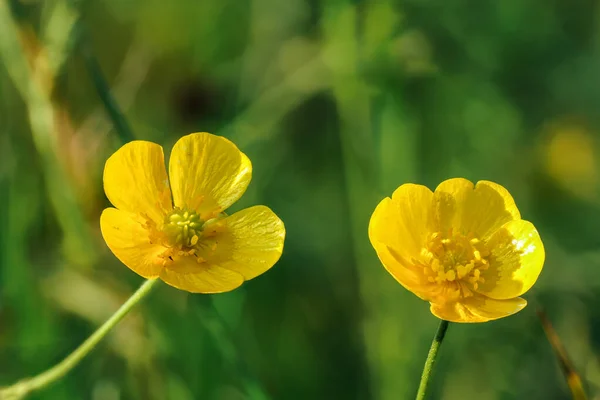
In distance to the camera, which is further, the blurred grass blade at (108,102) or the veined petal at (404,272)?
the blurred grass blade at (108,102)

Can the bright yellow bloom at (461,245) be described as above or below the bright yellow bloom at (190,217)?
below

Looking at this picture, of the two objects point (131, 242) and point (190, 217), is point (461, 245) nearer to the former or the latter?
point (190, 217)

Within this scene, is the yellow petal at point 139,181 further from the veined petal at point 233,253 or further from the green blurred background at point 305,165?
the green blurred background at point 305,165

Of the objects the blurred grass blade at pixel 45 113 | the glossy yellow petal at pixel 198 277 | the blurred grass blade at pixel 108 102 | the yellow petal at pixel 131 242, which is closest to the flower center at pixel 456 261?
the glossy yellow petal at pixel 198 277

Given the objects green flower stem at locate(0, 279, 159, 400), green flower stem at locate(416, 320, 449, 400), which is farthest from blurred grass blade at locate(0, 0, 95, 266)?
Answer: green flower stem at locate(416, 320, 449, 400)

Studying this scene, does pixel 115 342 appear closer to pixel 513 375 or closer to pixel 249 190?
pixel 249 190

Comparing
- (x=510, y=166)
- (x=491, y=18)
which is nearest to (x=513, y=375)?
(x=510, y=166)

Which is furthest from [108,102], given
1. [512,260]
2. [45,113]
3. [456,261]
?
[512,260]
